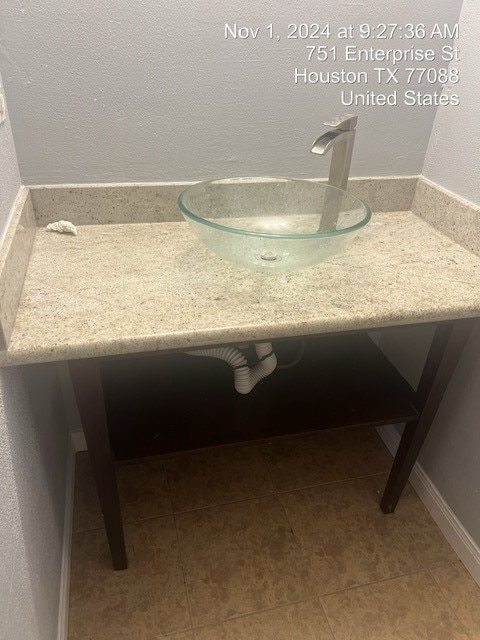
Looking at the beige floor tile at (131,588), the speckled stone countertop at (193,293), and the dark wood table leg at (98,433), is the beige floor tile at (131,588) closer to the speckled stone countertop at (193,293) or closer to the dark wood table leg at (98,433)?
the dark wood table leg at (98,433)

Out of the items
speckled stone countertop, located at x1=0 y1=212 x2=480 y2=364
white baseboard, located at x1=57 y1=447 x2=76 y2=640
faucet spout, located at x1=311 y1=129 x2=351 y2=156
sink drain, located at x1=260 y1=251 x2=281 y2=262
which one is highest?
faucet spout, located at x1=311 y1=129 x2=351 y2=156

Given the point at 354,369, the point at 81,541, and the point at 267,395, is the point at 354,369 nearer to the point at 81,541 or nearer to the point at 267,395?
the point at 267,395

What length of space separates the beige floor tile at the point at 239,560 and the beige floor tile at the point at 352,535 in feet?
0.16

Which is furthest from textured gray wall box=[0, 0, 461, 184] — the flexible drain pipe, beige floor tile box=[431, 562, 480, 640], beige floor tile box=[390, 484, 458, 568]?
beige floor tile box=[431, 562, 480, 640]

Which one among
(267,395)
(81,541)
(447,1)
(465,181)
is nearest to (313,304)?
(267,395)

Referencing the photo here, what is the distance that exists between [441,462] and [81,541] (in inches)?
41.8

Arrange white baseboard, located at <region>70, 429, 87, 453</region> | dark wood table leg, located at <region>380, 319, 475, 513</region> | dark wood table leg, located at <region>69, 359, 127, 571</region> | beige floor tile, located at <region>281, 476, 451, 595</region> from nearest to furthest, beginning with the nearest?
dark wood table leg, located at <region>69, 359, 127, 571</region>, dark wood table leg, located at <region>380, 319, 475, 513</region>, beige floor tile, located at <region>281, 476, 451, 595</region>, white baseboard, located at <region>70, 429, 87, 453</region>

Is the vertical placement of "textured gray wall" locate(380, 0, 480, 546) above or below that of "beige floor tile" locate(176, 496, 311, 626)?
above

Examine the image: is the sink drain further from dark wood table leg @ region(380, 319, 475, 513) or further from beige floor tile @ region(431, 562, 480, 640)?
beige floor tile @ region(431, 562, 480, 640)

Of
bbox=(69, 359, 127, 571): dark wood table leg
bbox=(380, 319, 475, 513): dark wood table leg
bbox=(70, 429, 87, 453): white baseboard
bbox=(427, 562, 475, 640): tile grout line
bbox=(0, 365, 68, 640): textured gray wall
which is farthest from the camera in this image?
bbox=(70, 429, 87, 453): white baseboard

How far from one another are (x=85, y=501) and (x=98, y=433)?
24.0 inches

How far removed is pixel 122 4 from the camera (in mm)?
941

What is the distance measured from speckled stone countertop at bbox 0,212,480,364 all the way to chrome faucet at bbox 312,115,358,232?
0.34 ft

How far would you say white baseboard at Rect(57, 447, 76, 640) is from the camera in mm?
1100
